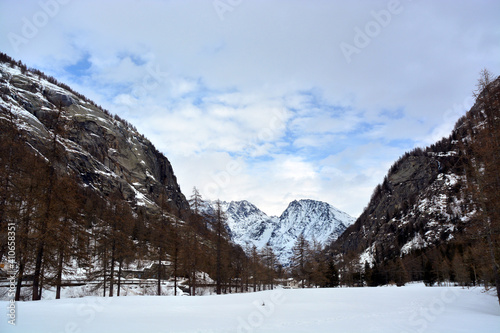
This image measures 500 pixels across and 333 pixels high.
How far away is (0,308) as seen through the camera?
9.86 meters

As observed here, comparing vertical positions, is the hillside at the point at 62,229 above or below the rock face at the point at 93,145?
below

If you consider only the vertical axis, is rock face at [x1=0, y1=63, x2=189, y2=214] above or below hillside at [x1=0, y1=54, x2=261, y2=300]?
above

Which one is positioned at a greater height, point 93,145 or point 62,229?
point 93,145

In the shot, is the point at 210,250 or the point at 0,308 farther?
the point at 210,250

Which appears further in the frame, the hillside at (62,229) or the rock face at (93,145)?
the rock face at (93,145)

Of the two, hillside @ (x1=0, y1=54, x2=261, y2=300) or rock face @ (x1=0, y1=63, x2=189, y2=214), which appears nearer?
hillside @ (x1=0, y1=54, x2=261, y2=300)

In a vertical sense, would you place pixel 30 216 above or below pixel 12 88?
below

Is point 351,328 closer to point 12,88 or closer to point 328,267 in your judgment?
point 328,267

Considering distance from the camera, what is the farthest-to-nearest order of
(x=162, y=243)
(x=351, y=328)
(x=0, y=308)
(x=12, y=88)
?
(x=12, y=88) → (x=162, y=243) → (x=351, y=328) → (x=0, y=308)

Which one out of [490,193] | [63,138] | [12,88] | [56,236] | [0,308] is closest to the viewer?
[0,308]

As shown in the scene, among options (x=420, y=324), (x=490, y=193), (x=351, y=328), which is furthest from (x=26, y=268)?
(x=490, y=193)

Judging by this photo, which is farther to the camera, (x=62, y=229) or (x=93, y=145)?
(x=93, y=145)

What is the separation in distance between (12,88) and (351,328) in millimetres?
203967

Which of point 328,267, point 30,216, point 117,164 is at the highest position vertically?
point 117,164
